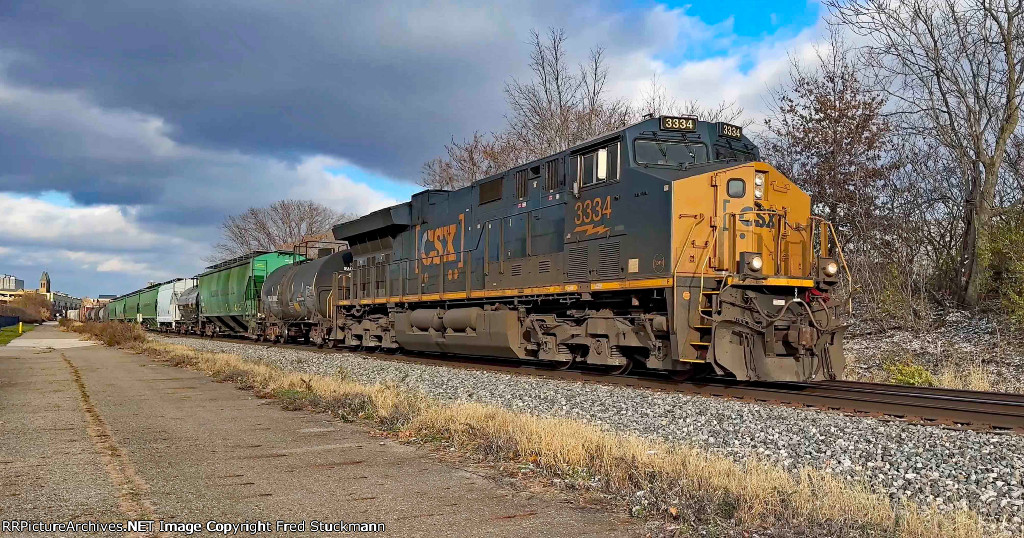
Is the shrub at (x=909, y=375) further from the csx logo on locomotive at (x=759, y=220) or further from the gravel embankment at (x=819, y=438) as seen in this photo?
the gravel embankment at (x=819, y=438)

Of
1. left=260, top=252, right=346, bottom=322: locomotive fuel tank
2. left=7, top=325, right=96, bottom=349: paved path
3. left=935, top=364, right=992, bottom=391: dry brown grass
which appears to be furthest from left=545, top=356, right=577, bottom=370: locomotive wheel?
left=7, top=325, right=96, bottom=349: paved path

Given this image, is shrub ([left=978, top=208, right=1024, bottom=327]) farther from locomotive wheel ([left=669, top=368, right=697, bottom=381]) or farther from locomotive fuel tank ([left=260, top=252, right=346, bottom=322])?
locomotive fuel tank ([left=260, top=252, right=346, bottom=322])

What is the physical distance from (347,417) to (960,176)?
20.5 metres

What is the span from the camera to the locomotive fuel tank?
23703 millimetres

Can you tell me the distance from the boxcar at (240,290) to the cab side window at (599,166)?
64.9 ft

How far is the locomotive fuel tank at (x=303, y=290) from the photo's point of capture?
2370cm

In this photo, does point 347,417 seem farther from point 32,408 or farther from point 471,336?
point 471,336

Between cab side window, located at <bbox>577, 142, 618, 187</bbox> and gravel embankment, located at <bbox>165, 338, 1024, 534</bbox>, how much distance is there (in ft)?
11.4

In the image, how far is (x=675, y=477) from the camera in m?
5.17

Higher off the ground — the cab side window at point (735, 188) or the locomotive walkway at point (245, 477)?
the cab side window at point (735, 188)

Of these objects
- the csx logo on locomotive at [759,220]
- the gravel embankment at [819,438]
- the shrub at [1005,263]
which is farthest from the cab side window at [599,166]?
the shrub at [1005,263]

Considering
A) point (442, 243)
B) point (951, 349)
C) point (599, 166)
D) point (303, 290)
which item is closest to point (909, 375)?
point (951, 349)

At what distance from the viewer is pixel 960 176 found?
2183 cm

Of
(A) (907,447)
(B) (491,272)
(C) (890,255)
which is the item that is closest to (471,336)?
(B) (491,272)
